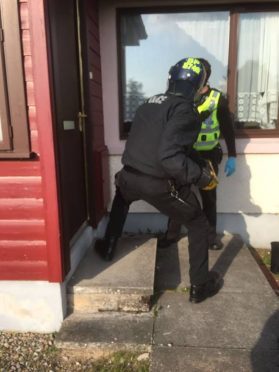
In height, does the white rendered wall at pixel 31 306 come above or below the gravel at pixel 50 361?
above

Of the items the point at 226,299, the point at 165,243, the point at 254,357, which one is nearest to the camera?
the point at 254,357

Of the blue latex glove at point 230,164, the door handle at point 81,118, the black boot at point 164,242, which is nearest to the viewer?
the door handle at point 81,118

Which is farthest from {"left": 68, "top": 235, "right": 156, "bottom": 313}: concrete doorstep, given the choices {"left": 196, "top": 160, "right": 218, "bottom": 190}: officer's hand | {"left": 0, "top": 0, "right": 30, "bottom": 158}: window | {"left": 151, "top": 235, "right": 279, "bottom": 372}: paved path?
{"left": 0, "top": 0, "right": 30, "bottom": 158}: window

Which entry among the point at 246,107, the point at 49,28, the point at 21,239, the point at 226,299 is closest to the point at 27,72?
the point at 49,28

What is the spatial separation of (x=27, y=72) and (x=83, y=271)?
182 cm

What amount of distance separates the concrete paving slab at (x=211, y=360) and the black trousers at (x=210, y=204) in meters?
1.51

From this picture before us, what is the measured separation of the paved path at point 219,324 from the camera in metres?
2.57

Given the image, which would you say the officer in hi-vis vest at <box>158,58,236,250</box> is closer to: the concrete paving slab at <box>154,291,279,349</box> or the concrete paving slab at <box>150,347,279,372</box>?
the concrete paving slab at <box>154,291,279,349</box>

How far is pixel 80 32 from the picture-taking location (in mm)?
3635

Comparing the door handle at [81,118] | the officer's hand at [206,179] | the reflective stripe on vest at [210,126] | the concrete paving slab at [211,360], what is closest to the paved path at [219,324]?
the concrete paving slab at [211,360]

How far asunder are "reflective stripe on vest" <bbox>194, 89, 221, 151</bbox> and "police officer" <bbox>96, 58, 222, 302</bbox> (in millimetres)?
736

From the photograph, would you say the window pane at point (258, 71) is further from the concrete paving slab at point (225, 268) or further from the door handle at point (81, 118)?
the door handle at point (81, 118)

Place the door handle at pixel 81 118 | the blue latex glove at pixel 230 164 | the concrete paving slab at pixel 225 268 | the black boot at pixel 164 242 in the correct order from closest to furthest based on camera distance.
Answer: the concrete paving slab at pixel 225 268
the door handle at pixel 81 118
the blue latex glove at pixel 230 164
the black boot at pixel 164 242

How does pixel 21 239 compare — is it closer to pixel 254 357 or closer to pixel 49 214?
pixel 49 214
